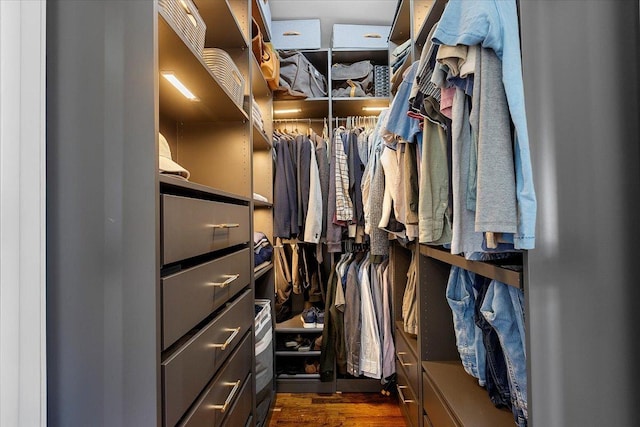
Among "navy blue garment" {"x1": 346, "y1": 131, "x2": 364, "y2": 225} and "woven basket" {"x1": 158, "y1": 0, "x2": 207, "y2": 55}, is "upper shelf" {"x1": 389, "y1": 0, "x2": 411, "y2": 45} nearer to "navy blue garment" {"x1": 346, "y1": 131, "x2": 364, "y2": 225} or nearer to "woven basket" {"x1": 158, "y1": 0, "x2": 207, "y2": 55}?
"navy blue garment" {"x1": 346, "y1": 131, "x2": 364, "y2": 225}

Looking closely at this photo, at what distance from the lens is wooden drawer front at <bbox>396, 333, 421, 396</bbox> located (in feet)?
4.72

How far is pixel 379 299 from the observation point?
1.97 meters

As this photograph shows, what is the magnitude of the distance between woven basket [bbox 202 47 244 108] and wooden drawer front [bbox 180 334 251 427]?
0.96m

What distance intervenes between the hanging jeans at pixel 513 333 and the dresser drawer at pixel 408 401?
2.09 ft

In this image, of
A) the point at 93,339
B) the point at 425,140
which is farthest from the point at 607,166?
the point at 93,339

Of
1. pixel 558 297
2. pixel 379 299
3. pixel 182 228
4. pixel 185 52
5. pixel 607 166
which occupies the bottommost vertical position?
pixel 379 299

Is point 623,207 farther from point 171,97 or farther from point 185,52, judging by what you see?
point 171,97

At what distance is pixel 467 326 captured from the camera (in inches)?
44.7

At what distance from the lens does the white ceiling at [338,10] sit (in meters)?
2.24

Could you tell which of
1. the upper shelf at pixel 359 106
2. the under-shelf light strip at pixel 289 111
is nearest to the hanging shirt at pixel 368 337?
the upper shelf at pixel 359 106

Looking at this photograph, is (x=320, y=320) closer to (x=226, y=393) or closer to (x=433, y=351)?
(x=433, y=351)
